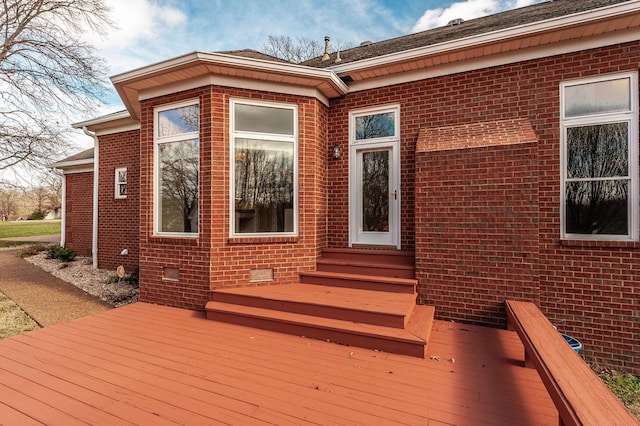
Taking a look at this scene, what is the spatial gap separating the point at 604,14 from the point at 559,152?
1.65m

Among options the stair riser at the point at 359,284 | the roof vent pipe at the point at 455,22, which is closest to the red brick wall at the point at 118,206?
the stair riser at the point at 359,284

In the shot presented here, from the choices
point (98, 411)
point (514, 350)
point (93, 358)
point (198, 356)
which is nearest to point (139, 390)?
point (98, 411)

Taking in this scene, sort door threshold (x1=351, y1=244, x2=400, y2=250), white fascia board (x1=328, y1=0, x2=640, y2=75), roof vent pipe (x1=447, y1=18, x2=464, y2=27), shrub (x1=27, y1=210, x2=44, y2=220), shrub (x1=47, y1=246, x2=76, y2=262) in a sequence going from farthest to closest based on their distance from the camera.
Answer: shrub (x1=27, y1=210, x2=44, y2=220) → shrub (x1=47, y1=246, x2=76, y2=262) → roof vent pipe (x1=447, y1=18, x2=464, y2=27) → door threshold (x1=351, y1=244, x2=400, y2=250) → white fascia board (x1=328, y1=0, x2=640, y2=75)

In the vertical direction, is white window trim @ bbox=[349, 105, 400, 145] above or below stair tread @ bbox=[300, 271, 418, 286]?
above

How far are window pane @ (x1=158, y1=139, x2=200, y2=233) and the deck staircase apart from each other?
1439mm

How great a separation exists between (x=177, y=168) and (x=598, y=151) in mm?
6235

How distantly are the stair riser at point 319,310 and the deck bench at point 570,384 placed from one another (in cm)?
127

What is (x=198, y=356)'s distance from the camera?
3.21 meters

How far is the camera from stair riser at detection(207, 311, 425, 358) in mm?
3195

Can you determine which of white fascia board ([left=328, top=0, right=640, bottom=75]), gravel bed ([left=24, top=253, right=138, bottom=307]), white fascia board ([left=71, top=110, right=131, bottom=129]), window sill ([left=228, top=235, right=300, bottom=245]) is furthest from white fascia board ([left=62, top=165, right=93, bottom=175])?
white fascia board ([left=328, top=0, right=640, bottom=75])

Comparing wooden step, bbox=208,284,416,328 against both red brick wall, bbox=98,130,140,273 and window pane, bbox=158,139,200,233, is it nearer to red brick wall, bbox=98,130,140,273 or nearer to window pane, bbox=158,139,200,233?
window pane, bbox=158,139,200,233

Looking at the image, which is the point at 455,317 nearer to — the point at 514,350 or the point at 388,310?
the point at 514,350

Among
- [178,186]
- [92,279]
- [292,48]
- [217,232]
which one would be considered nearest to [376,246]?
[217,232]

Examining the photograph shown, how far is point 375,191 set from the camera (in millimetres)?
5496
